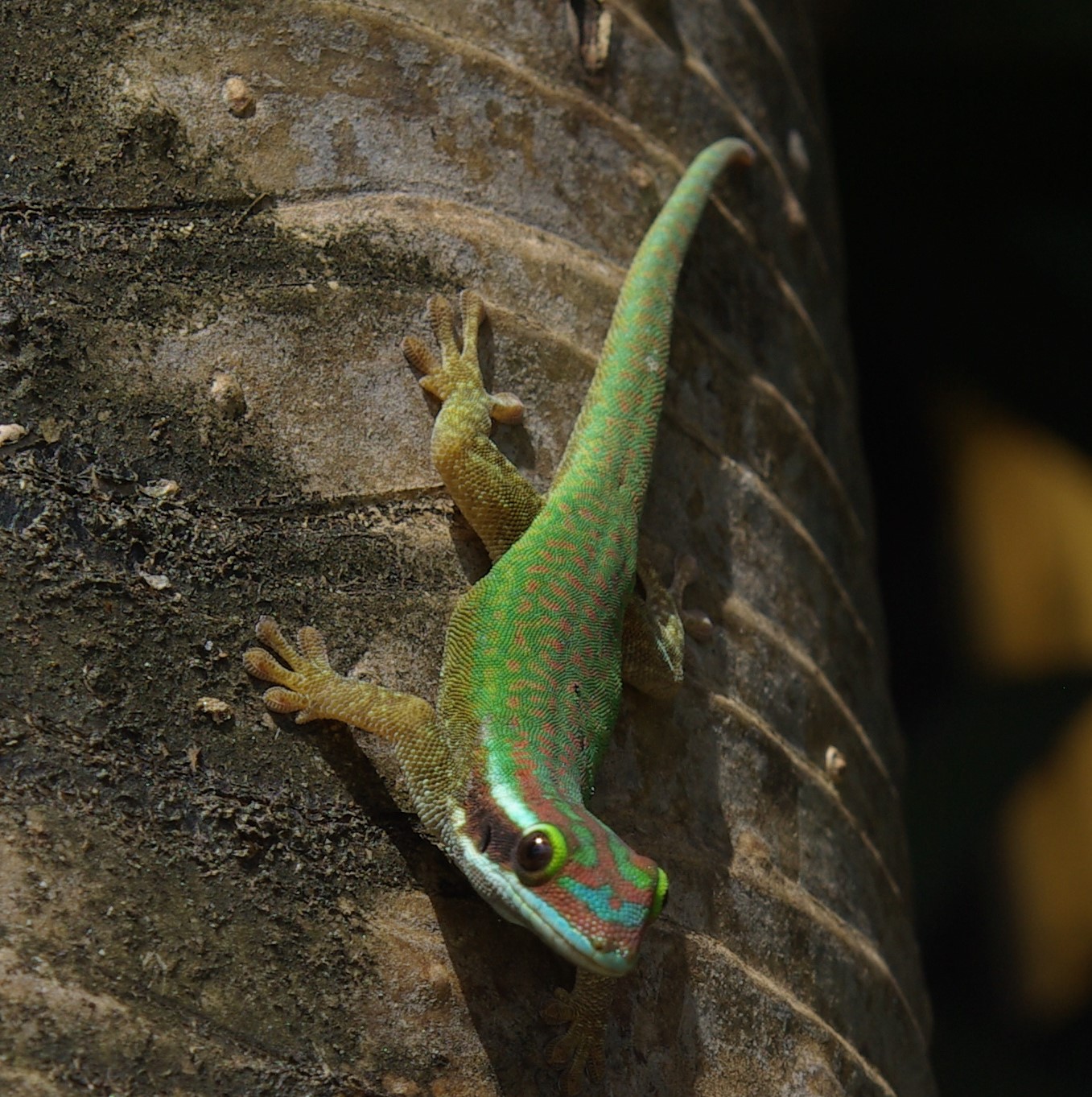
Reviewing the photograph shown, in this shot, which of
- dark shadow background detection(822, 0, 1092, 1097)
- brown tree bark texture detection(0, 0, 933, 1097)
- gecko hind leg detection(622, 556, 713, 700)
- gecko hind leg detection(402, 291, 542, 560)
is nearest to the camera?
brown tree bark texture detection(0, 0, 933, 1097)

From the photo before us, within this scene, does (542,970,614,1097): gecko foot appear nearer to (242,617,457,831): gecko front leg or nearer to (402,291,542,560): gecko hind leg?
(242,617,457,831): gecko front leg

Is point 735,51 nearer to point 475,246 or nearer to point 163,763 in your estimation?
point 475,246

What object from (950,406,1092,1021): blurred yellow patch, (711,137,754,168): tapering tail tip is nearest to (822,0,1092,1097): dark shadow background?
(950,406,1092,1021): blurred yellow patch

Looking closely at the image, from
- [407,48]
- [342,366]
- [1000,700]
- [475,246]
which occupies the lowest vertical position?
[1000,700]

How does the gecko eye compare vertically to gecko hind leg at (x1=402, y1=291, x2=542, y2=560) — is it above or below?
below

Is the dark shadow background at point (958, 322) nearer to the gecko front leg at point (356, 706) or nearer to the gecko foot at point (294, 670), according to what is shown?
the gecko front leg at point (356, 706)

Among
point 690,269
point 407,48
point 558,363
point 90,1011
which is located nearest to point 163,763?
point 90,1011
